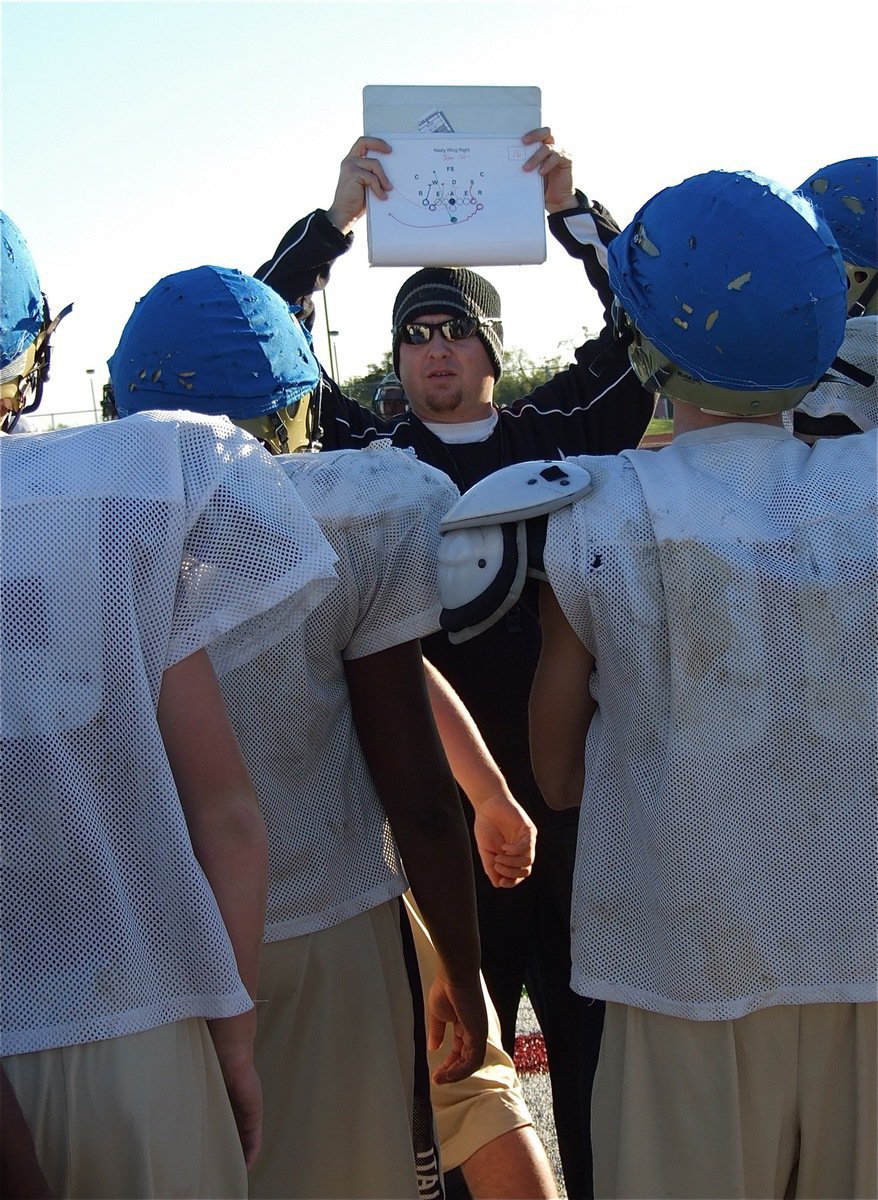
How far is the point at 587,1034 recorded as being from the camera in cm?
201

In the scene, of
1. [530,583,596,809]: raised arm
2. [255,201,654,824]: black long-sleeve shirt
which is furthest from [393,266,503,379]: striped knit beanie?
[530,583,596,809]: raised arm

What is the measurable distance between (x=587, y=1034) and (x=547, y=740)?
509 millimetres

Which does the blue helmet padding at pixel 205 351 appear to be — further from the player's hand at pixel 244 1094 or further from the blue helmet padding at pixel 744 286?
the player's hand at pixel 244 1094

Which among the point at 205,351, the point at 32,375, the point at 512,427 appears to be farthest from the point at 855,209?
the point at 32,375

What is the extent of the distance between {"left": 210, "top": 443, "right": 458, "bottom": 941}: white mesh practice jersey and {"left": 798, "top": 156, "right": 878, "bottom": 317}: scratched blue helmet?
135cm

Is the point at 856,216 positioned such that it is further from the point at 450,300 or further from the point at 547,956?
the point at 547,956

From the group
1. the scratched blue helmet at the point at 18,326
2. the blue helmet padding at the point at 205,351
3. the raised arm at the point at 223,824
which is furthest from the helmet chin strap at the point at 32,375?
the raised arm at the point at 223,824

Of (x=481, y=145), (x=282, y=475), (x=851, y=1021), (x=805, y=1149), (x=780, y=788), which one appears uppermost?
(x=481, y=145)

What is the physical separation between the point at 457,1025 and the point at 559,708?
2.59 feet

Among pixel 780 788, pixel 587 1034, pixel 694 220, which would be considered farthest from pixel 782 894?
pixel 694 220

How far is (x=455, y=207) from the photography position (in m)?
3.21

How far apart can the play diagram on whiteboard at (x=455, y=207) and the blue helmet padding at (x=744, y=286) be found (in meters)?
1.44

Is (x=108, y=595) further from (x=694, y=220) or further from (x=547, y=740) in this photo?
(x=694, y=220)

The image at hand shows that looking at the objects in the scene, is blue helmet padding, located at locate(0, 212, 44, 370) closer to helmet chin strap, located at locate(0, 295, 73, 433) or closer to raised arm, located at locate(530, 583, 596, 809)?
helmet chin strap, located at locate(0, 295, 73, 433)
